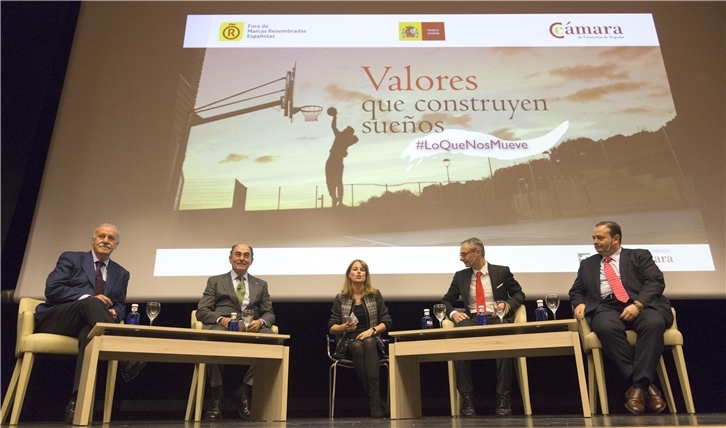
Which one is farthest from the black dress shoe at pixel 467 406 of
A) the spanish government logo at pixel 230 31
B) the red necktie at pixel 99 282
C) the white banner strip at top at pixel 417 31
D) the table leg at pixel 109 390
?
the spanish government logo at pixel 230 31

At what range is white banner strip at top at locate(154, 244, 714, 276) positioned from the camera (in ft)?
13.3

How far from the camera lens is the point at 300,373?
447cm

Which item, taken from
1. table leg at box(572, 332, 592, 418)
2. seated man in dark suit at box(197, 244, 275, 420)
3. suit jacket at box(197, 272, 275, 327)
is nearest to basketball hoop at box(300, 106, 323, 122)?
seated man in dark suit at box(197, 244, 275, 420)

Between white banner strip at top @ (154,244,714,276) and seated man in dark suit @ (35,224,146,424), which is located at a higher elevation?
white banner strip at top @ (154,244,714,276)

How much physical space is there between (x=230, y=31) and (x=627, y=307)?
11.4 feet

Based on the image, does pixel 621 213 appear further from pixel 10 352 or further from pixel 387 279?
pixel 10 352

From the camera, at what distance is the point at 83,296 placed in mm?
3330

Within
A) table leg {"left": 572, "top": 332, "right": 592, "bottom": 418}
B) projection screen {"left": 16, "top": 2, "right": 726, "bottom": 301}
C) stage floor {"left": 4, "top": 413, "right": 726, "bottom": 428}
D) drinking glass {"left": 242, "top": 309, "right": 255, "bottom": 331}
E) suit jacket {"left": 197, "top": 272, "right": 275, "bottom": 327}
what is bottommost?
stage floor {"left": 4, "top": 413, "right": 726, "bottom": 428}

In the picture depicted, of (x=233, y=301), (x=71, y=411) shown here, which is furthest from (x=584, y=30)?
(x=71, y=411)

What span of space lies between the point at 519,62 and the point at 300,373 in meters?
2.90

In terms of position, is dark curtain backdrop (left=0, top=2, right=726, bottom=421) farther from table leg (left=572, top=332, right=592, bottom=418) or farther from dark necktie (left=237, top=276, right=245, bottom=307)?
table leg (left=572, top=332, right=592, bottom=418)

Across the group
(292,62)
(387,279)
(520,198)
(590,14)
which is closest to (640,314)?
(520,198)

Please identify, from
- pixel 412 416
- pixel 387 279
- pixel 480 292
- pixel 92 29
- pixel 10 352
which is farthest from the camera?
pixel 92 29

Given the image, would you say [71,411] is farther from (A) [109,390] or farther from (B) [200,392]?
(B) [200,392]
